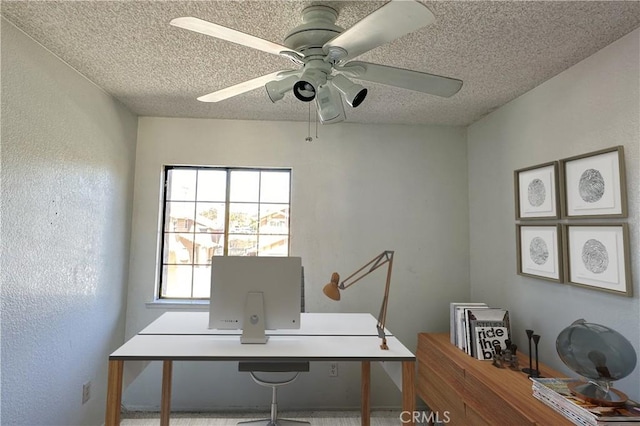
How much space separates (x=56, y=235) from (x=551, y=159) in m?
3.10

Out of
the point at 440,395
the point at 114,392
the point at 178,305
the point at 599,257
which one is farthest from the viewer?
the point at 178,305

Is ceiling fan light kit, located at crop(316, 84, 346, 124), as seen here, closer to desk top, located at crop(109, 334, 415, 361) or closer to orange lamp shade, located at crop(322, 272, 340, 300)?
orange lamp shade, located at crop(322, 272, 340, 300)

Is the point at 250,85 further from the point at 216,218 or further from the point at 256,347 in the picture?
the point at 216,218

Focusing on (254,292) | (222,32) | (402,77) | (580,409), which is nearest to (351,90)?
(402,77)

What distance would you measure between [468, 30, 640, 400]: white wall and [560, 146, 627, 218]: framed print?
0.04 meters

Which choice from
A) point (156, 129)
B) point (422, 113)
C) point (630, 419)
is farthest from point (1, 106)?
point (630, 419)

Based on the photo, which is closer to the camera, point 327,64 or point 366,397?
point 327,64

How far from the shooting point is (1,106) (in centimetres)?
162

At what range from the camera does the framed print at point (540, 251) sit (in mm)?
2055

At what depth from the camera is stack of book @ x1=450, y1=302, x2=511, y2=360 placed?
2.23 metres

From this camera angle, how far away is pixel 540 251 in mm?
2195

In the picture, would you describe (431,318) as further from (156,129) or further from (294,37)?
(156,129)

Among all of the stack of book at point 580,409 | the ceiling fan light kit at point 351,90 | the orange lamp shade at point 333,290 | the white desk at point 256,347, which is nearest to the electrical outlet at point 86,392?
the white desk at point 256,347

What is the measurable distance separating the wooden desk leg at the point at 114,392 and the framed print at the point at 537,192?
2520 mm
